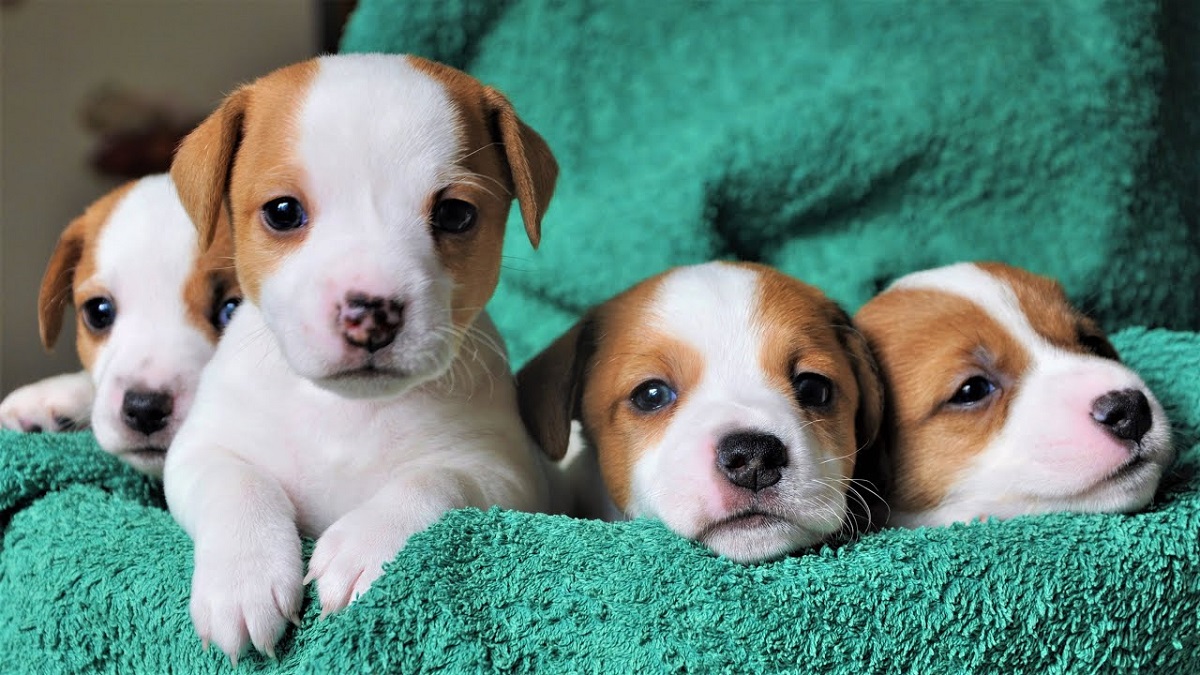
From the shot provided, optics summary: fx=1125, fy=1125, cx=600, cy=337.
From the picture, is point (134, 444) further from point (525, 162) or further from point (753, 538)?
point (753, 538)

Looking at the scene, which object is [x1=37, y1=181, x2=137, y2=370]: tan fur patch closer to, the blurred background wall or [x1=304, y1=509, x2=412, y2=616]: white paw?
[x1=304, y1=509, x2=412, y2=616]: white paw

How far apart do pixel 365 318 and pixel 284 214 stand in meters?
0.34

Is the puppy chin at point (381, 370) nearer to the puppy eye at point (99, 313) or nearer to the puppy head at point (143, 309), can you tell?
the puppy head at point (143, 309)

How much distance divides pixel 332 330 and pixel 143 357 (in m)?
0.91

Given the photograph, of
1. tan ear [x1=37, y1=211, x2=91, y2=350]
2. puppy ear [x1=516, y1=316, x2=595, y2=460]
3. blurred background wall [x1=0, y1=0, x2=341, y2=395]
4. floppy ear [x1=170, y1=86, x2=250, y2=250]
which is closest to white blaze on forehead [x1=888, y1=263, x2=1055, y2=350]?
puppy ear [x1=516, y1=316, x2=595, y2=460]

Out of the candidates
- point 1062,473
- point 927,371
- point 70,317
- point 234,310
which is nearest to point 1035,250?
point 927,371

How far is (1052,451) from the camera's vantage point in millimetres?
2193

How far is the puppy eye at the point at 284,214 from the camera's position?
82.3 inches

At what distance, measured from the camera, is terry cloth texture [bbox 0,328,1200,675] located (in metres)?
1.72

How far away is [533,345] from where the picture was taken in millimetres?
3742

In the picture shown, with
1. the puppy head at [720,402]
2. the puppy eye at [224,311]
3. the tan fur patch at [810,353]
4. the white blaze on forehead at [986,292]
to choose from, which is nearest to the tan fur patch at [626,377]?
the puppy head at [720,402]

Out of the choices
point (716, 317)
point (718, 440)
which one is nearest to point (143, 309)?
point (716, 317)

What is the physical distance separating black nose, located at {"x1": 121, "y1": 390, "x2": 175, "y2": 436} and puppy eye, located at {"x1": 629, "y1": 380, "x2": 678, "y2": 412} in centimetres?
105

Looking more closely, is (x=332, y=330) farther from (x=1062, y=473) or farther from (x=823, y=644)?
(x=1062, y=473)
